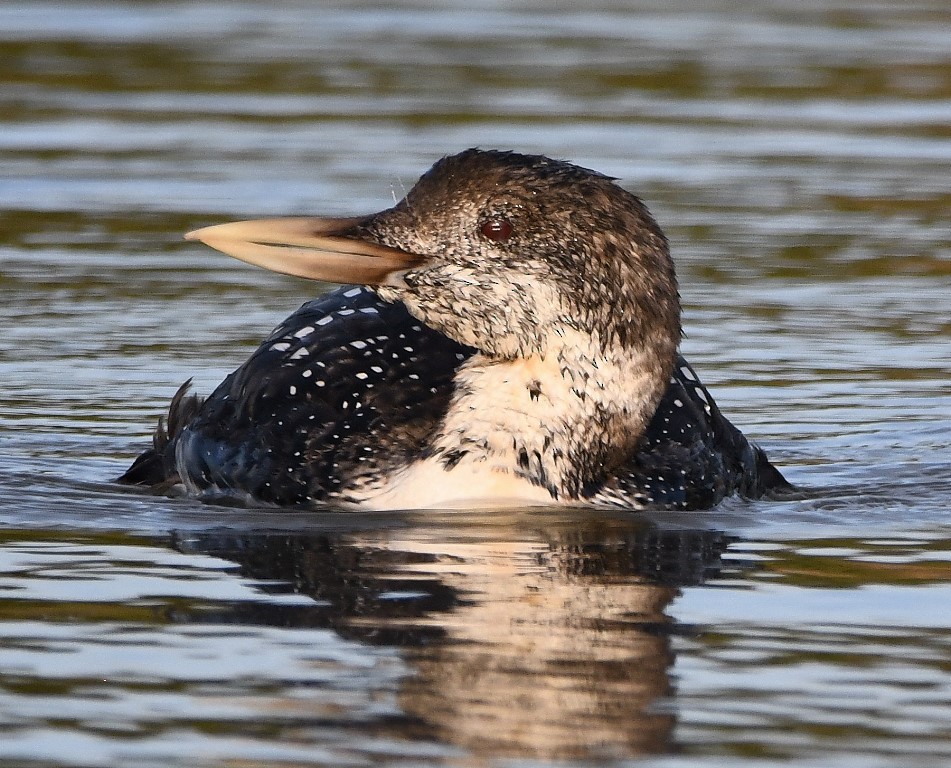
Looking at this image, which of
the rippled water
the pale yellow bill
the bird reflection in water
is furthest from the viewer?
the pale yellow bill

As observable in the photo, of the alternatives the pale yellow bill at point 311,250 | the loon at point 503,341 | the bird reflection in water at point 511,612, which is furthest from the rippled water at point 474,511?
the pale yellow bill at point 311,250

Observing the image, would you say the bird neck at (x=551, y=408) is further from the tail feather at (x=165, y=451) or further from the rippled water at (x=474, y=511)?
the tail feather at (x=165, y=451)

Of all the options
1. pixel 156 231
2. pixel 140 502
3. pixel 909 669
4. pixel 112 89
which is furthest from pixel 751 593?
pixel 112 89

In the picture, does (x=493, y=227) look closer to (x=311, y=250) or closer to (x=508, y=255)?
(x=508, y=255)

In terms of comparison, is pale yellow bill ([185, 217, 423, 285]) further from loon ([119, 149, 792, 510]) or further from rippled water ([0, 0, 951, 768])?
rippled water ([0, 0, 951, 768])

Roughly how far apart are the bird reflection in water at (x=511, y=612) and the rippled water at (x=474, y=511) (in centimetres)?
1

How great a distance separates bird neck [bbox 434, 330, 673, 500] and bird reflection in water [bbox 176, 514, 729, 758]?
17 centimetres

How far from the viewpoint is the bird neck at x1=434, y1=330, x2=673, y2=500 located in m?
6.71

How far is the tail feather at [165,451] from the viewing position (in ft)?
25.3

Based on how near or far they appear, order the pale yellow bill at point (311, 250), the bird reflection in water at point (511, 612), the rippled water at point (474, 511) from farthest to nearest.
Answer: the pale yellow bill at point (311, 250) → the rippled water at point (474, 511) → the bird reflection in water at point (511, 612)

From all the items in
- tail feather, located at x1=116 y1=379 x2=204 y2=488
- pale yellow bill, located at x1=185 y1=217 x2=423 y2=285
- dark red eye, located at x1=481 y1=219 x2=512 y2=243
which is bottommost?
tail feather, located at x1=116 y1=379 x2=204 y2=488

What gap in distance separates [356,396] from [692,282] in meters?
3.82

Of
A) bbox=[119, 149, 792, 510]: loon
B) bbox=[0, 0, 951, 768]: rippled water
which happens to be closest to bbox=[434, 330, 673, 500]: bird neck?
bbox=[119, 149, 792, 510]: loon

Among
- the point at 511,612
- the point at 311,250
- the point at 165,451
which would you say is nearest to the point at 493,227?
the point at 311,250
